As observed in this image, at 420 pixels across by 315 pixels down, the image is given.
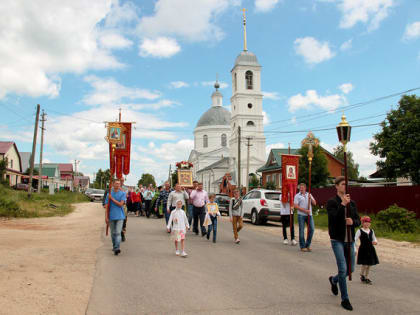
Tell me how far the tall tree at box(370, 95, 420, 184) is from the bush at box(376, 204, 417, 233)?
915cm

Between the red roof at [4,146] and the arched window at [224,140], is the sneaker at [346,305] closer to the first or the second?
the red roof at [4,146]

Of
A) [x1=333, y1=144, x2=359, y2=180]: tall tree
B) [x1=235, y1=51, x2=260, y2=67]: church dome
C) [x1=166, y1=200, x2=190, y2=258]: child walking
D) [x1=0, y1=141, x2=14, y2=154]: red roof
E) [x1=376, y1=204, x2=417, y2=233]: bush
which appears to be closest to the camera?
[x1=166, y1=200, x2=190, y2=258]: child walking

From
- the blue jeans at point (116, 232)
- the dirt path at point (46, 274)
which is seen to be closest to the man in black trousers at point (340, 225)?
the dirt path at point (46, 274)

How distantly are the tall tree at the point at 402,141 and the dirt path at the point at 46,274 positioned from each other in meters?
19.1

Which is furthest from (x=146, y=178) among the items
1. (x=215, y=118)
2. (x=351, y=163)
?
(x=351, y=163)

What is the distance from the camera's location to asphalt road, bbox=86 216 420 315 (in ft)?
18.4

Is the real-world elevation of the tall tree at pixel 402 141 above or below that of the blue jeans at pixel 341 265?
above

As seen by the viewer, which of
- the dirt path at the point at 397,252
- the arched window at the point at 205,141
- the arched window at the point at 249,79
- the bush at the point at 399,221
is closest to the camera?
the dirt path at the point at 397,252

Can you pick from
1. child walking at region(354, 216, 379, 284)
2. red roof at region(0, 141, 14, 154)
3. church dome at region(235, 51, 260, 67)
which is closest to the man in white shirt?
child walking at region(354, 216, 379, 284)

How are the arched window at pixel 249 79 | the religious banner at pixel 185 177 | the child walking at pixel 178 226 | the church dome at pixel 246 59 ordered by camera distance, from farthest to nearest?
1. the arched window at pixel 249 79
2. the church dome at pixel 246 59
3. the religious banner at pixel 185 177
4. the child walking at pixel 178 226

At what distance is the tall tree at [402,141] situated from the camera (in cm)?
2428

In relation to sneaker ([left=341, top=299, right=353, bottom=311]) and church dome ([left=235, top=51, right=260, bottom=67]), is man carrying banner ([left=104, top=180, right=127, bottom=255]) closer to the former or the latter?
sneaker ([left=341, top=299, right=353, bottom=311])

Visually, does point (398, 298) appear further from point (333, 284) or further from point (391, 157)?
point (391, 157)

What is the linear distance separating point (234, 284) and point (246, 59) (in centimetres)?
6235
